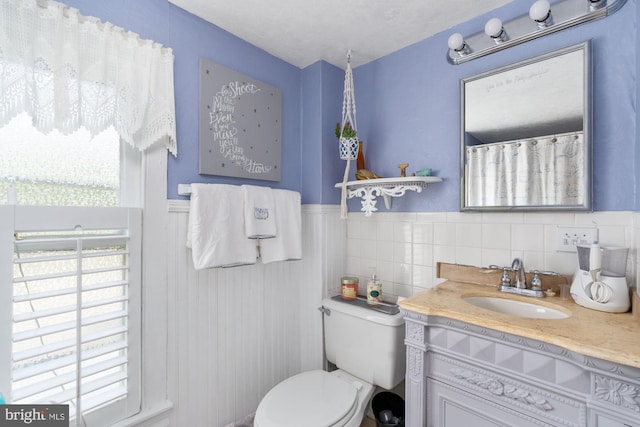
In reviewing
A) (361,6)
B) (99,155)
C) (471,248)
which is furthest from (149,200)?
(471,248)

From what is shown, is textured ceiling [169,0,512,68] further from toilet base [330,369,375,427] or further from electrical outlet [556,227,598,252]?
toilet base [330,369,375,427]

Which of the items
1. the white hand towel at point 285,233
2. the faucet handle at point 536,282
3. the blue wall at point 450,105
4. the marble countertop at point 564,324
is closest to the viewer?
the marble countertop at point 564,324

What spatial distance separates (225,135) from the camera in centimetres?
153

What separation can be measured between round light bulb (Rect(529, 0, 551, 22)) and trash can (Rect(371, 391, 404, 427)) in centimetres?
183

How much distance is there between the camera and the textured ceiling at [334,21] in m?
1.36

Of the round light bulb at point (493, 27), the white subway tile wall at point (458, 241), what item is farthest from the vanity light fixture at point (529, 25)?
the white subway tile wall at point (458, 241)

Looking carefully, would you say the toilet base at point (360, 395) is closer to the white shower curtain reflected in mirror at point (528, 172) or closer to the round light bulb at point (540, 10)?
the white shower curtain reflected in mirror at point (528, 172)

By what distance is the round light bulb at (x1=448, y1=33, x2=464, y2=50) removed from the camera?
4.61 ft

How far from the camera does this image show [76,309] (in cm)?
105

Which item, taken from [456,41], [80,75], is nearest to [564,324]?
[456,41]

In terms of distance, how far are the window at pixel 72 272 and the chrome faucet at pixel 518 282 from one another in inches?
61.1

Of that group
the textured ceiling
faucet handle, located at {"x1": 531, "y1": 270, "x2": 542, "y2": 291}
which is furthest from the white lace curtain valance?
faucet handle, located at {"x1": 531, "y1": 270, "x2": 542, "y2": 291}

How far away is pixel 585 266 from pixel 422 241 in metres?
0.67

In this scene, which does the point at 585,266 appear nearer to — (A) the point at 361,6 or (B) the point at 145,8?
(A) the point at 361,6
